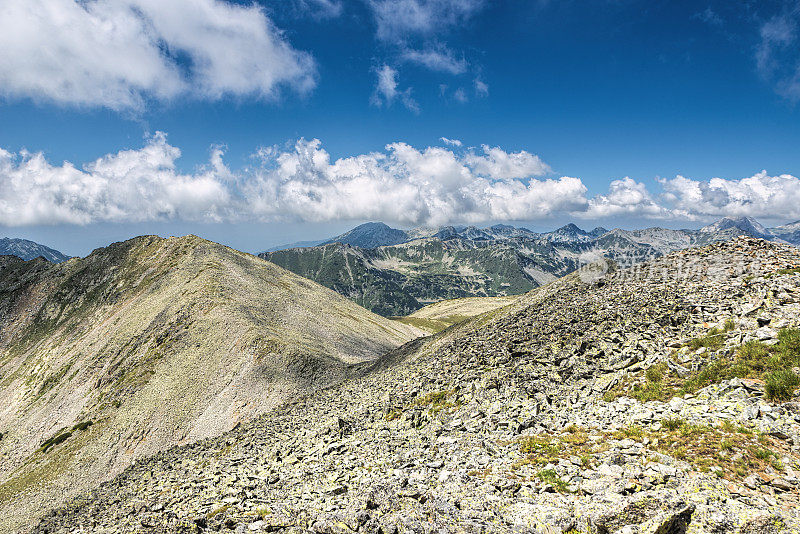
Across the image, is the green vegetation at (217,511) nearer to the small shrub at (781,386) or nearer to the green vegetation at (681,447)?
the green vegetation at (681,447)

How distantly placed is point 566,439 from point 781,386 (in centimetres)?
890

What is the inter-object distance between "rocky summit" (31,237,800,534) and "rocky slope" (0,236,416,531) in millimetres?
20402

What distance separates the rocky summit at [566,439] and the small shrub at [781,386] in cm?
9

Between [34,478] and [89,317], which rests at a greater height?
[89,317]

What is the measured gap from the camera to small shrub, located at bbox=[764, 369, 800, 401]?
14.3m

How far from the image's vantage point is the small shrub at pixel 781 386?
1430 centimetres

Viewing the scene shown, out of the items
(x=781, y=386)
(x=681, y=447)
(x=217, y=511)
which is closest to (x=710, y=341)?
(x=781, y=386)

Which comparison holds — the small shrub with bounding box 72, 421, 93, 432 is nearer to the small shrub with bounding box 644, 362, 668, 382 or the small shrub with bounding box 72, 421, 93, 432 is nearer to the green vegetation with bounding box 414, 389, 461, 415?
the green vegetation with bounding box 414, 389, 461, 415

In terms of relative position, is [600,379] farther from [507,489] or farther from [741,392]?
[507,489]

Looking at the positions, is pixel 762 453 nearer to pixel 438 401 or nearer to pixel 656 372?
pixel 656 372

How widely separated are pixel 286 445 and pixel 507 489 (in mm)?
17980

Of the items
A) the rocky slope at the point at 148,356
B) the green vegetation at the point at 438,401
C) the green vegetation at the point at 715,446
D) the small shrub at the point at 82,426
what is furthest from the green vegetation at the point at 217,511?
the small shrub at the point at 82,426

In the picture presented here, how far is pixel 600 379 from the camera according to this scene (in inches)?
808

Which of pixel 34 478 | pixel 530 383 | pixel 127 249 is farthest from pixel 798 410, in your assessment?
pixel 127 249
